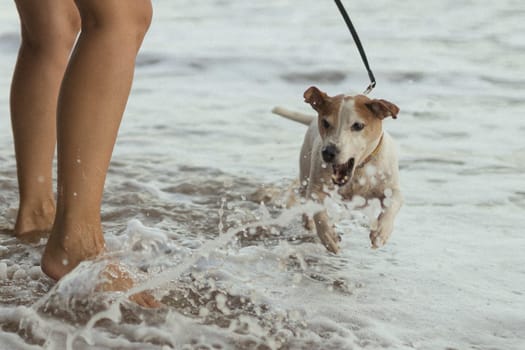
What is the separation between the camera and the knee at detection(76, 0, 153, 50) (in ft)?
8.43

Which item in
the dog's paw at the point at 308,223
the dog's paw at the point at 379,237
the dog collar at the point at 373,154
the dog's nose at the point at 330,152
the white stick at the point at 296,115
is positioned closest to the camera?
the dog's paw at the point at 379,237

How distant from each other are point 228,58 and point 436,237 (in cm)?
451

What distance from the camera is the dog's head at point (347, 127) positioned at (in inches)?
A: 136

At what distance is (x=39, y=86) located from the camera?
10.7 feet

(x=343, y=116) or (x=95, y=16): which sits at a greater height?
(x=95, y=16)

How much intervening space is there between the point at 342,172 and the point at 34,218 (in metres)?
1.12

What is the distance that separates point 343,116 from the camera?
3535mm

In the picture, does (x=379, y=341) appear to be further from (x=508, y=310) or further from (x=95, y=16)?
(x=95, y=16)

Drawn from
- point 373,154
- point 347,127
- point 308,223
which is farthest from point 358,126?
point 308,223

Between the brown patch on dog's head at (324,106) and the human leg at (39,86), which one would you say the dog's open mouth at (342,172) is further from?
the human leg at (39,86)

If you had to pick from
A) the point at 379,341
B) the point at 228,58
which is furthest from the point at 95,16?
the point at 228,58

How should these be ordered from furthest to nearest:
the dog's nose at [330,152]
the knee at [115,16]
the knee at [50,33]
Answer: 1. the dog's nose at [330,152]
2. the knee at [50,33]
3. the knee at [115,16]

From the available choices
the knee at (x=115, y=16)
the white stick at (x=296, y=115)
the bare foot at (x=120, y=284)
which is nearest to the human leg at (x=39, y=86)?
the knee at (x=115, y=16)

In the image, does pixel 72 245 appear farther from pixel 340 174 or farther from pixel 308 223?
pixel 308 223
